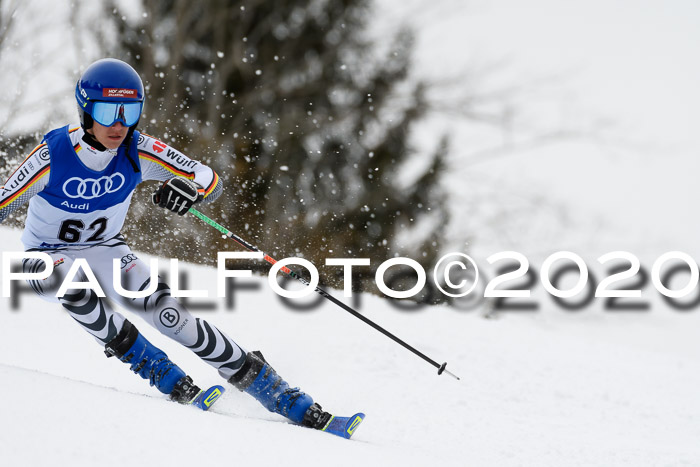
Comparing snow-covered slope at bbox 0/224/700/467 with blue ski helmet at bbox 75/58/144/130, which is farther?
blue ski helmet at bbox 75/58/144/130

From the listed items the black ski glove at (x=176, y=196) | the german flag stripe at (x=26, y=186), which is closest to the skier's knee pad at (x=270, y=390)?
the black ski glove at (x=176, y=196)

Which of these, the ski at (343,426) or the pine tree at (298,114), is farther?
the pine tree at (298,114)

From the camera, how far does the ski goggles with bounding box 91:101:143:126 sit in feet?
10.6

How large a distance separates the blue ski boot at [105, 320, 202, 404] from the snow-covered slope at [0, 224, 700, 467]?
0.27 m

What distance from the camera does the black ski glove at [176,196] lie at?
11.0 ft

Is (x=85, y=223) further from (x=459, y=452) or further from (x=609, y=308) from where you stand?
(x=609, y=308)

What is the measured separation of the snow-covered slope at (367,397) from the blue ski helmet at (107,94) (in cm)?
126

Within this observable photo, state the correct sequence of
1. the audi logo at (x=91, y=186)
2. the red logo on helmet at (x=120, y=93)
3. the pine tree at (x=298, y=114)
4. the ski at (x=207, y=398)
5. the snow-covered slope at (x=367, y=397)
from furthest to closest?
the pine tree at (x=298, y=114), the ski at (x=207, y=398), the audi logo at (x=91, y=186), the red logo on helmet at (x=120, y=93), the snow-covered slope at (x=367, y=397)

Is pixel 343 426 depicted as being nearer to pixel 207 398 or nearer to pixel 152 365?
pixel 207 398

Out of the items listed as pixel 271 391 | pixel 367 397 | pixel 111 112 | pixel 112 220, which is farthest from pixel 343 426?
pixel 111 112

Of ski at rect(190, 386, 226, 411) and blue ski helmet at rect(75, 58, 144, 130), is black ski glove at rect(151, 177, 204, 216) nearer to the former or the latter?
blue ski helmet at rect(75, 58, 144, 130)

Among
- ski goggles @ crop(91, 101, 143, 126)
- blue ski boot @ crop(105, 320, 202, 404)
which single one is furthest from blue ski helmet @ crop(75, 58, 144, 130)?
blue ski boot @ crop(105, 320, 202, 404)

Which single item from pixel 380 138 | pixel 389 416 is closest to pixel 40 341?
pixel 389 416

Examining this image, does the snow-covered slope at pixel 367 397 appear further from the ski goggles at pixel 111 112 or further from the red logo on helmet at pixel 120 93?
the red logo on helmet at pixel 120 93
